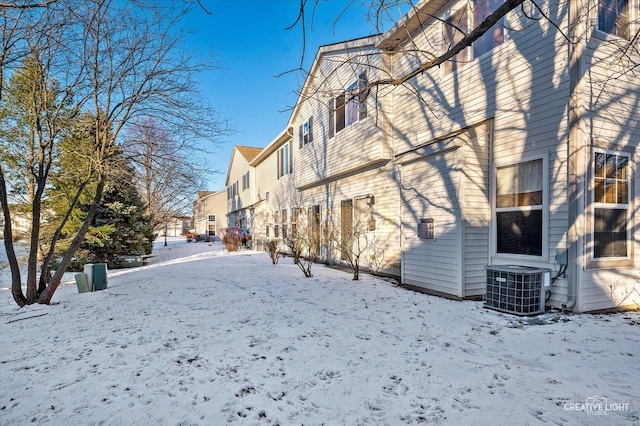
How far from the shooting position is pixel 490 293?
5.42m

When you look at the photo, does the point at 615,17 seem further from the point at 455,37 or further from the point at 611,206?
the point at 611,206

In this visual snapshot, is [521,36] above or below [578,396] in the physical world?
above

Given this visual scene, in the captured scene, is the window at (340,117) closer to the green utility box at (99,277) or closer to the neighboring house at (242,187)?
the green utility box at (99,277)

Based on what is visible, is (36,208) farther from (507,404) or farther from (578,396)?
(578,396)

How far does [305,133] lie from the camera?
13.6 meters

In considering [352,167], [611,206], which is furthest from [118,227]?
[611,206]

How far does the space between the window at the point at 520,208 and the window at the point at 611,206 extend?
0.70 meters

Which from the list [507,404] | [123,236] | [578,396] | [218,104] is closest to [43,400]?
[507,404]

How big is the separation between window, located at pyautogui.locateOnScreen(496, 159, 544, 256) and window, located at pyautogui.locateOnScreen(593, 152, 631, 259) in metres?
0.70

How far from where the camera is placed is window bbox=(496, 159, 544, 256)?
5301mm

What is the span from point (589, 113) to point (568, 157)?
710mm

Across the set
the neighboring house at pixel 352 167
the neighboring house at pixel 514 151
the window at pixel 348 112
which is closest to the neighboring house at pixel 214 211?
the neighboring house at pixel 352 167

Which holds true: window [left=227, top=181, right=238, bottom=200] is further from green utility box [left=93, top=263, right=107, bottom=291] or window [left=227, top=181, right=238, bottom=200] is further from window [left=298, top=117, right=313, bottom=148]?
green utility box [left=93, top=263, right=107, bottom=291]

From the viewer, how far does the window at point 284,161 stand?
637 inches
